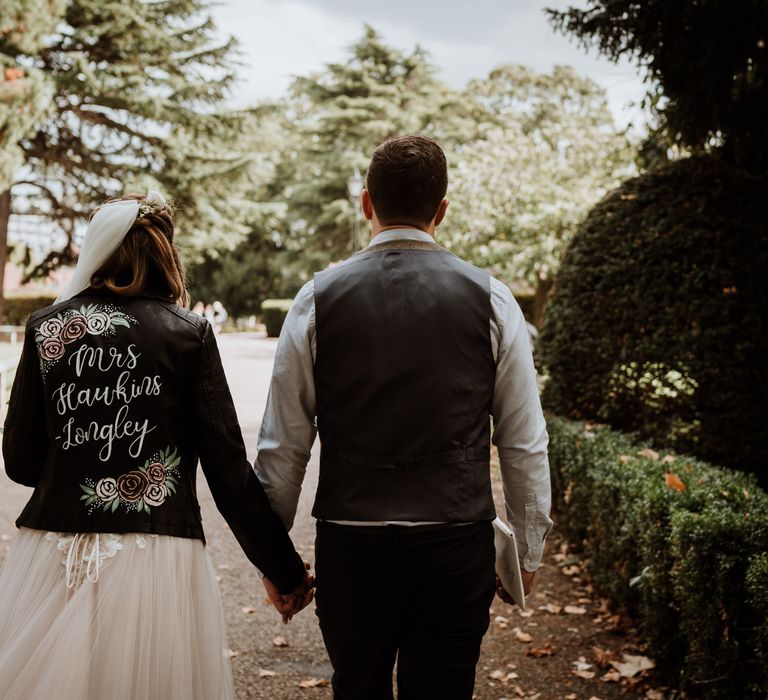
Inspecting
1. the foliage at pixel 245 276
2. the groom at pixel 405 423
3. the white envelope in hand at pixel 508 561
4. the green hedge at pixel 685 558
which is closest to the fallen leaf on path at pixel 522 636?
the green hedge at pixel 685 558

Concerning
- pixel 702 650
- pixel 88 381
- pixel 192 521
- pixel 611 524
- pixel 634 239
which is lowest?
pixel 702 650

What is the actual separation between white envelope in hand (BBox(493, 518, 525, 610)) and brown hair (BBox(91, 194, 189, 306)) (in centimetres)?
123

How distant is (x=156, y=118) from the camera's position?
22375 mm

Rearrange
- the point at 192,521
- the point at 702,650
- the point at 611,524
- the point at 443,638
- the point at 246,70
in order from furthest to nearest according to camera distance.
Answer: the point at 246,70, the point at 611,524, the point at 702,650, the point at 192,521, the point at 443,638

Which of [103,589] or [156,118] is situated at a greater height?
[156,118]

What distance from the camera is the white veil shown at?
7.64 feet

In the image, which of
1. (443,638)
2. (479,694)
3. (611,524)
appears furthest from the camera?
(611,524)

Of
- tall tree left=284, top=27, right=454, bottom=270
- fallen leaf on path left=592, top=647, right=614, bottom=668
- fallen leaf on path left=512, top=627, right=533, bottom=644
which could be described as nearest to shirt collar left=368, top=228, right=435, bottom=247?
fallen leaf on path left=592, top=647, right=614, bottom=668

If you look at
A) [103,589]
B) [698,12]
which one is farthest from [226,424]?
[698,12]

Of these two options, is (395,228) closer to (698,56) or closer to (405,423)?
(405,423)

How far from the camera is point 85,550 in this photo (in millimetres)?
2207

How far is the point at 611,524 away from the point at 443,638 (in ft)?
9.86

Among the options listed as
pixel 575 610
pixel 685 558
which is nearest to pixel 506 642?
pixel 575 610

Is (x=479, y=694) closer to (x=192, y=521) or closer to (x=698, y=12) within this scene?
(x=192, y=521)
